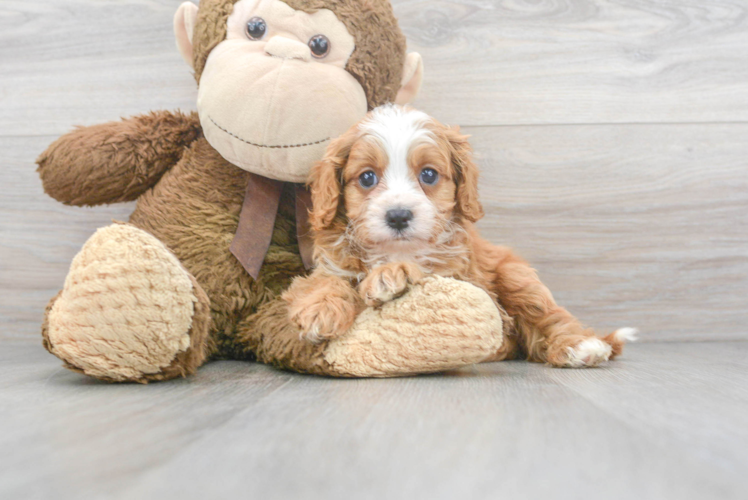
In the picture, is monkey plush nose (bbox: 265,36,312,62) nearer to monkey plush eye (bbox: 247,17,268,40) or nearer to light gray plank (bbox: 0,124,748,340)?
monkey plush eye (bbox: 247,17,268,40)

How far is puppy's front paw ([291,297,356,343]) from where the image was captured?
1.14 metres

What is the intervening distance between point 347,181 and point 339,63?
12.1 inches

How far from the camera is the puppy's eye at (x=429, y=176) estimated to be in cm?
127

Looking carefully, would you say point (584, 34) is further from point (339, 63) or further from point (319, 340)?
point (319, 340)

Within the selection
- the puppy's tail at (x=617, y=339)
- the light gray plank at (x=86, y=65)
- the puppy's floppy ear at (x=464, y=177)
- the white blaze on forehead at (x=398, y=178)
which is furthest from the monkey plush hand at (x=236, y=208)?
the puppy's tail at (x=617, y=339)

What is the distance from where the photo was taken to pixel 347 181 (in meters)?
1.30

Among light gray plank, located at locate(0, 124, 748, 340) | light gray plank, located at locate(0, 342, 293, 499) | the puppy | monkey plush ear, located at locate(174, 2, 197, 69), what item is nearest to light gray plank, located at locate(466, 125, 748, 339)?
light gray plank, located at locate(0, 124, 748, 340)

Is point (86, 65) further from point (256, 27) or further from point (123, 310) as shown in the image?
point (123, 310)

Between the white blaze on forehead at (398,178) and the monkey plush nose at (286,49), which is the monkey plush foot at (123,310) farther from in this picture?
the monkey plush nose at (286,49)

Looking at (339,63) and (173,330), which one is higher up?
(339,63)

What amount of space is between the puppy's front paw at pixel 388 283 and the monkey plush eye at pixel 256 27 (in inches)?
26.1

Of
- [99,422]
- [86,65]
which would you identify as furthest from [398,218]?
[86,65]

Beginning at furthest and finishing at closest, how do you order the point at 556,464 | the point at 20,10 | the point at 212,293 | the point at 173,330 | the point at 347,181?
1. the point at 20,10
2. the point at 212,293
3. the point at 347,181
4. the point at 173,330
5. the point at 556,464

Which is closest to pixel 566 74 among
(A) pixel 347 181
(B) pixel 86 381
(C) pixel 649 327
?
(C) pixel 649 327
